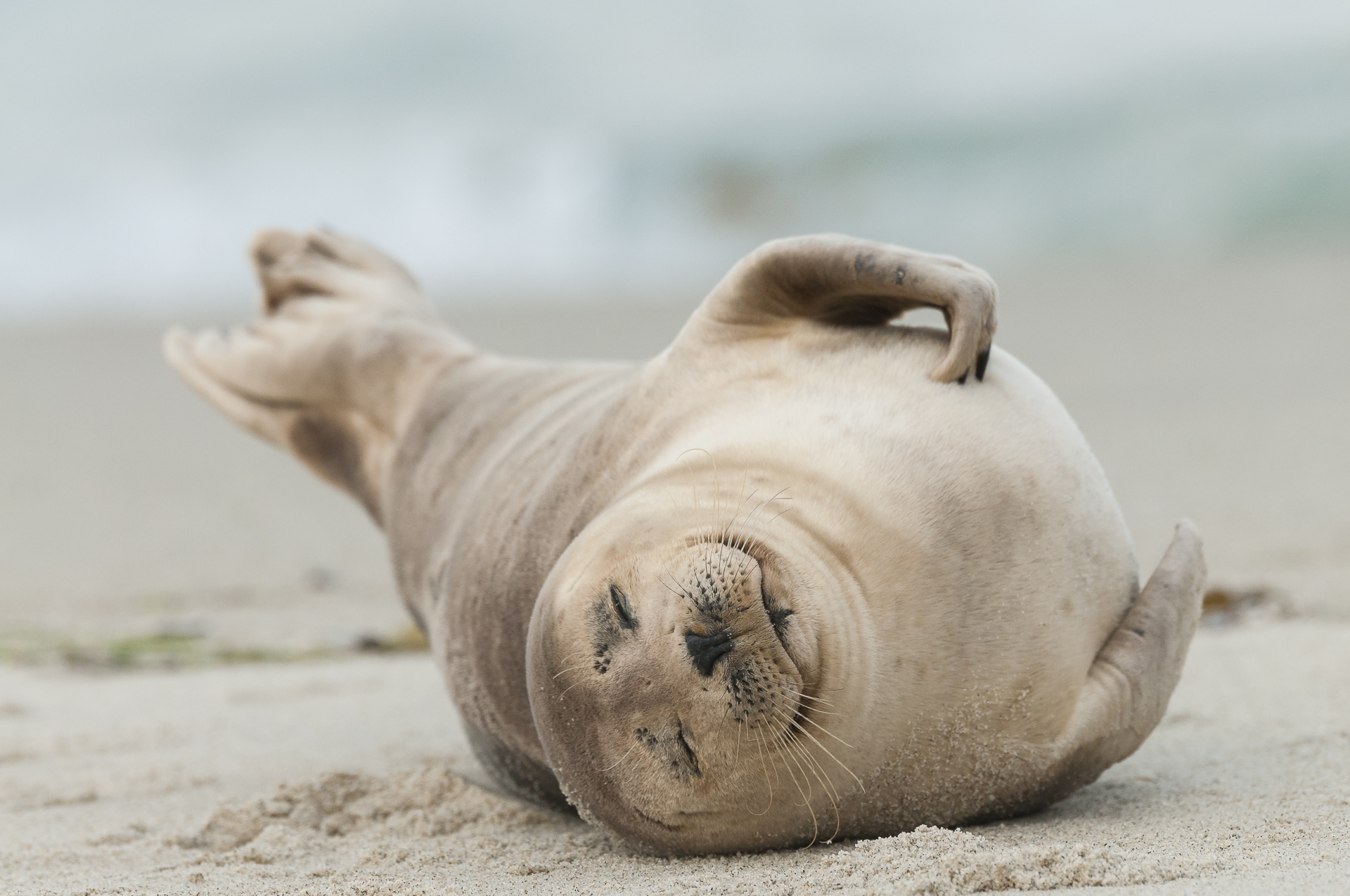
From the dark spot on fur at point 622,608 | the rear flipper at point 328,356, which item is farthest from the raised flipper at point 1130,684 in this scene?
the rear flipper at point 328,356

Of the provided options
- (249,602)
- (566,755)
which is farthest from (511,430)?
(249,602)

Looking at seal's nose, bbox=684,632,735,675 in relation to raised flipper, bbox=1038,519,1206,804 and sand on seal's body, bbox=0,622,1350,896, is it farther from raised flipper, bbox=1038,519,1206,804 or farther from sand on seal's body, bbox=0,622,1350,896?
raised flipper, bbox=1038,519,1206,804

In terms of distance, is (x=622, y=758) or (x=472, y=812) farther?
(x=472, y=812)

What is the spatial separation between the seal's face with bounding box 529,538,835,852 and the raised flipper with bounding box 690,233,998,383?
0.71m

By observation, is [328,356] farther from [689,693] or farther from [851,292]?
[689,693]

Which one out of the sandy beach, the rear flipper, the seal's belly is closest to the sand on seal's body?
the sandy beach

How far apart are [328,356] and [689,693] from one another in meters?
3.22

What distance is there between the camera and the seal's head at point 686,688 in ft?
7.57

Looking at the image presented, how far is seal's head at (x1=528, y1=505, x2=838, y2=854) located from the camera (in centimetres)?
231

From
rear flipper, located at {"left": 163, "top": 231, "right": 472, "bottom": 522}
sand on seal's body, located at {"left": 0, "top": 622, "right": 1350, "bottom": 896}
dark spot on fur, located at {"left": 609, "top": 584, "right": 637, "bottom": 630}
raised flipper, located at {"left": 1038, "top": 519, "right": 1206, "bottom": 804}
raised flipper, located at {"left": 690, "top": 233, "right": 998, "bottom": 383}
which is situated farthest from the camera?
rear flipper, located at {"left": 163, "top": 231, "right": 472, "bottom": 522}

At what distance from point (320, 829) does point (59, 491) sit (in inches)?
299

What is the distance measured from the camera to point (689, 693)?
2328mm

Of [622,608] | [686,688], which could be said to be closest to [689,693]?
[686,688]

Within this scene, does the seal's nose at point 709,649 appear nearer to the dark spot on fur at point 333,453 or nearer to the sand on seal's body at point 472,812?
the sand on seal's body at point 472,812
